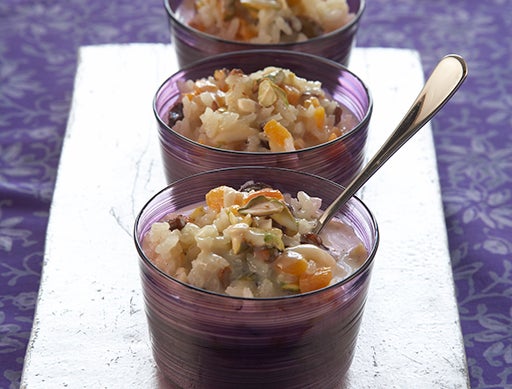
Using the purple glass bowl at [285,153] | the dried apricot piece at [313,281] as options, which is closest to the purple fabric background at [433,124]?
the purple glass bowl at [285,153]

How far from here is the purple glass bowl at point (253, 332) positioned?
1726 mm

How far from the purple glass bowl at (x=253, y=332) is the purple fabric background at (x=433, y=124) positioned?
52 cm

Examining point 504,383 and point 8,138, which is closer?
point 504,383

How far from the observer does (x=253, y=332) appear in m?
1.74

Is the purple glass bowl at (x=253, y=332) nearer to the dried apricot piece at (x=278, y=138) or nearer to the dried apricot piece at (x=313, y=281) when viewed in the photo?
the dried apricot piece at (x=313, y=281)

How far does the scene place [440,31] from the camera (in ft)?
12.5

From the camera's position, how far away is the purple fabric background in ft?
8.01

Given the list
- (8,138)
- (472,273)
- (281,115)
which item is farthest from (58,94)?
(472,273)

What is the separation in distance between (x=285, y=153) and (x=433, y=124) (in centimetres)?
125

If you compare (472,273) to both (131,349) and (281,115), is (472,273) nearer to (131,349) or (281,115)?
(281,115)

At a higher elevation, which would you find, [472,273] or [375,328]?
[375,328]

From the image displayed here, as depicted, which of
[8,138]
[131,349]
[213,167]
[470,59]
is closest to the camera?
[131,349]

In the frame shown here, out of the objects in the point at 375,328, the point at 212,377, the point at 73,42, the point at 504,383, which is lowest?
the point at 73,42

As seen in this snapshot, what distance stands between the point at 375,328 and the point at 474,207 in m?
0.84
